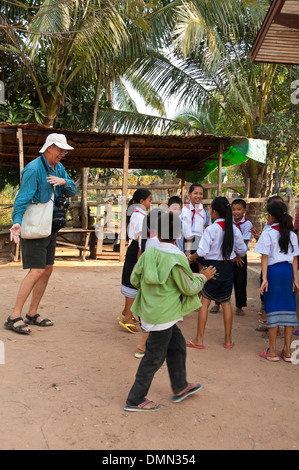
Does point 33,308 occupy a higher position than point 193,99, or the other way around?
point 193,99

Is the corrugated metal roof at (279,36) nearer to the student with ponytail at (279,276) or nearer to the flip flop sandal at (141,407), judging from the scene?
the student with ponytail at (279,276)

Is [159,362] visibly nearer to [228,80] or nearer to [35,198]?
[35,198]

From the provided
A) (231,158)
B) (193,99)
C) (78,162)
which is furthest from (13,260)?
(193,99)

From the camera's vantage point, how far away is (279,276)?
406 centimetres

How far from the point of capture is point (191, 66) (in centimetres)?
1444

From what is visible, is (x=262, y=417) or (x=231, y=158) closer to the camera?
(x=262, y=417)

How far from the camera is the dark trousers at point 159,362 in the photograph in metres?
2.93

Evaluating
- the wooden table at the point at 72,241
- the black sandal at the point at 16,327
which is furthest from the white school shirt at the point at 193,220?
the wooden table at the point at 72,241

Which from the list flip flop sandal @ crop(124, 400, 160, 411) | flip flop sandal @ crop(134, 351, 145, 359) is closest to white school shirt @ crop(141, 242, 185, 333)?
flip flop sandal @ crop(124, 400, 160, 411)

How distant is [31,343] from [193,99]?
11.9m

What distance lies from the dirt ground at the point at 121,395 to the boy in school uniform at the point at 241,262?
66 cm

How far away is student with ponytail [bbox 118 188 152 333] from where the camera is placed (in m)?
4.50
